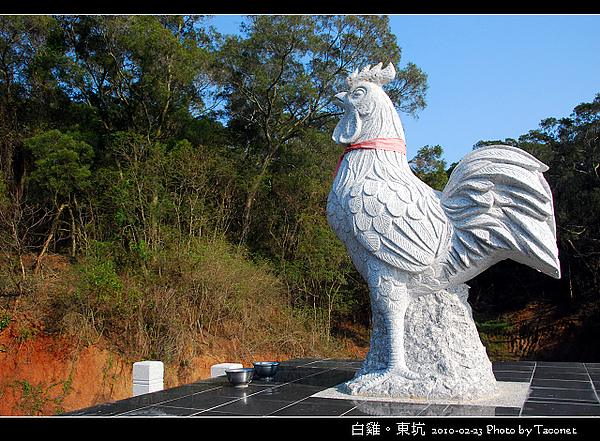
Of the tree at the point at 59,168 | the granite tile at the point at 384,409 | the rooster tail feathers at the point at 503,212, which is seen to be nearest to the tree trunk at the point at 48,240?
the tree at the point at 59,168

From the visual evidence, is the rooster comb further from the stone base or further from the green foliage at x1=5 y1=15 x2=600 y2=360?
the green foliage at x1=5 y1=15 x2=600 y2=360

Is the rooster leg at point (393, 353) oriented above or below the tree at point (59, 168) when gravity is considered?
below

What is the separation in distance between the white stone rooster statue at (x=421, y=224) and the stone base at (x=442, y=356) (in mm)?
63

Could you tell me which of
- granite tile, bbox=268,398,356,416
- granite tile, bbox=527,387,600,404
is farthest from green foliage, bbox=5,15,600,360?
granite tile, bbox=527,387,600,404

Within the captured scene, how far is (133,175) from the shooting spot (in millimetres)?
8172

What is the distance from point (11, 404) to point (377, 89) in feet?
19.8

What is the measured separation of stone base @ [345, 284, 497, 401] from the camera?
10.7 ft

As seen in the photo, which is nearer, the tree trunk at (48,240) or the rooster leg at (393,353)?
the rooster leg at (393,353)

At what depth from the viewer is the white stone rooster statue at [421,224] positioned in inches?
131

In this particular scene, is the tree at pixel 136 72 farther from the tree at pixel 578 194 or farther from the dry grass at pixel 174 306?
the tree at pixel 578 194

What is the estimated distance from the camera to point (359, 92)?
3.71 meters

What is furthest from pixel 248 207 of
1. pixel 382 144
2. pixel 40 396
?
pixel 382 144

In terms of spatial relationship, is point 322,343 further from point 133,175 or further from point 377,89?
point 377,89

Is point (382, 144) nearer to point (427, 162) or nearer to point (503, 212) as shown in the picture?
point (503, 212)
